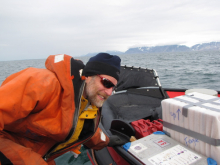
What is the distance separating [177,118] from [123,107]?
95.6 inches

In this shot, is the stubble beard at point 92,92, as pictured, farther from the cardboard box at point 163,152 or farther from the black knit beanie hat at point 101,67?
the cardboard box at point 163,152

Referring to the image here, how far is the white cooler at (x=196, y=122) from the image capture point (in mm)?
1500

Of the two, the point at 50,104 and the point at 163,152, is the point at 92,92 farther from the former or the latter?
the point at 163,152

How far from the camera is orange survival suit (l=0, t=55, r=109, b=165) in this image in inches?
51.3

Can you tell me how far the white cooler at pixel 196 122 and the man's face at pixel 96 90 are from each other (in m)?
0.72

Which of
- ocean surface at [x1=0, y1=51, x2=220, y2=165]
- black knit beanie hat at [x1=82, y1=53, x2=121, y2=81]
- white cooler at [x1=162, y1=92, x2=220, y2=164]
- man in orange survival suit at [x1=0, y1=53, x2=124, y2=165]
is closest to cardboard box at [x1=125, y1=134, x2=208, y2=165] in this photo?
white cooler at [x1=162, y1=92, x2=220, y2=164]

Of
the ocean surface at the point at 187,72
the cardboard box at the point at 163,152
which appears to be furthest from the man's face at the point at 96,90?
the ocean surface at the point at 187,72

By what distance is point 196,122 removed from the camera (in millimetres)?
1606

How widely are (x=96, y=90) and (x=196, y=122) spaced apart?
1075 millimetres

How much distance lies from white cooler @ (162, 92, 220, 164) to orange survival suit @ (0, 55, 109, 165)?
A: 3.53 feet

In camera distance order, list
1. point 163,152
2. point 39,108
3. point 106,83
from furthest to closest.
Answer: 1. point 106,83
2. point 163,152
3. point 39,108

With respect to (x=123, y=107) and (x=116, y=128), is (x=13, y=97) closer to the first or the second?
(x=116, y=128)

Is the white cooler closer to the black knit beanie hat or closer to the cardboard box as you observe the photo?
the cardboard box

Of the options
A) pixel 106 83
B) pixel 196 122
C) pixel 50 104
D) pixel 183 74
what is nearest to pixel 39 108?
pixel 50 104
